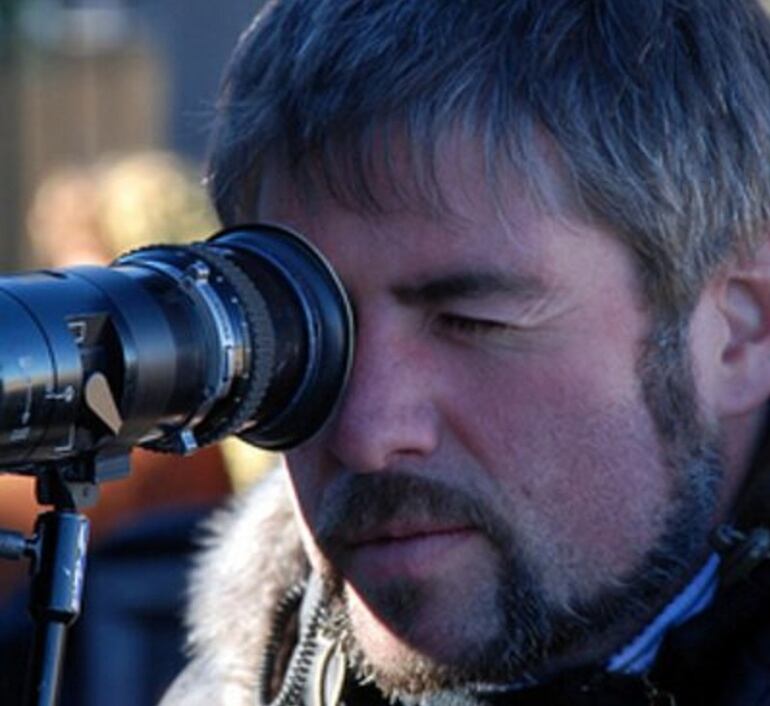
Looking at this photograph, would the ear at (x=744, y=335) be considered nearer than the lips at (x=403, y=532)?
No

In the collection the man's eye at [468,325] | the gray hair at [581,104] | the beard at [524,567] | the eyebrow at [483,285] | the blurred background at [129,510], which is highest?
the gray hair at [581,104]

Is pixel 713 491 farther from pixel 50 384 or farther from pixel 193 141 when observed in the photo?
pixel 193 141

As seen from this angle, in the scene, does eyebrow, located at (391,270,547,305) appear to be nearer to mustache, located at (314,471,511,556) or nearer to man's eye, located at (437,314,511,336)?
man's eye, located at (437,314,511,336)

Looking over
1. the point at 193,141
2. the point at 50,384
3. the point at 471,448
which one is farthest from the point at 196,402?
the point at 193,141

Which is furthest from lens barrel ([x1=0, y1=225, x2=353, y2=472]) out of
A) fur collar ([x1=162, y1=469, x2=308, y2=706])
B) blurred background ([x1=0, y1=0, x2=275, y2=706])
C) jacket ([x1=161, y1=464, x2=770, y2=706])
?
blurred background ([x1=0, y1=0, x2=275, y2=706])

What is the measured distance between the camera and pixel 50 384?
6.72 feet

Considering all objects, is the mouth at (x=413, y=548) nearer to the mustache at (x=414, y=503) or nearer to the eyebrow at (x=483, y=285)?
the mustache at (x=414, y=503)

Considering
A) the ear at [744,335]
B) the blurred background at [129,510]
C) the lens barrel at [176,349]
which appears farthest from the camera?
the blurred background at [129,510]

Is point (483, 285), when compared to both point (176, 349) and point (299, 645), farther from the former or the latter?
point (299, 645)

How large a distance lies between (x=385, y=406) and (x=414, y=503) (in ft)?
0.33

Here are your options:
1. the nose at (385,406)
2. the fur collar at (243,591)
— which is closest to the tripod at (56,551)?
the nose at (385,406)

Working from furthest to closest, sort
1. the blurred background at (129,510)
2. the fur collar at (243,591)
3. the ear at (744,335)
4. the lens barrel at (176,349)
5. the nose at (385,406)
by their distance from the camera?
the blurred background at (129,510)
the fur collar at (243,591)
the ear at (744,335)
the nose at (385,406)
the lens barrel at (176,349)

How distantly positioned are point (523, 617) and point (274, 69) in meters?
0.65

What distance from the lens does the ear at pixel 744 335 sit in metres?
2.61
